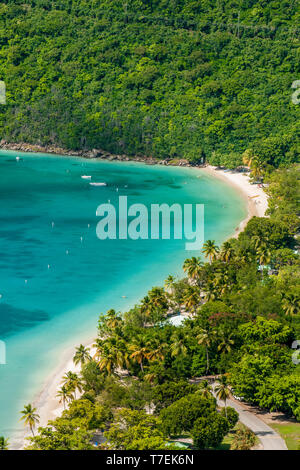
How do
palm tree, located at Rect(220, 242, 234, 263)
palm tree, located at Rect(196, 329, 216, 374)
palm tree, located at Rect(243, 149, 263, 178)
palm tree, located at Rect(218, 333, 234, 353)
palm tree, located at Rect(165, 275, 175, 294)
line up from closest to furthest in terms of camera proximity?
1. palm tree, located at Rect(196, 329, 216, 374)
2. palm tree, located at Rect(218, 333, 234, 353)
3. palm tree, located at Rect(165, 275, 175, 294)
4. palm tree, located at Rect(220, 242, 234, 263)
5. palm tree, located at Rect(243, 149, 263, 178)

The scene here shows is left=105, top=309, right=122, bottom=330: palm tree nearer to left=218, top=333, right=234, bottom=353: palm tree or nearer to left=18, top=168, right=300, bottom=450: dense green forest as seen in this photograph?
left=18, top=168, right=300, bottom=450: dense green forest

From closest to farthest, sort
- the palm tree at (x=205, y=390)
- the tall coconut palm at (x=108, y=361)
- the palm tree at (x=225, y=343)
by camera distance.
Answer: the palm tree at (x=205, y=390) < the tall coconut palm at (x=108, y=361) < the palm tree at (x=225, y=343)

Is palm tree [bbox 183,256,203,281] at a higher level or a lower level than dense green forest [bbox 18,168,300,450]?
higher

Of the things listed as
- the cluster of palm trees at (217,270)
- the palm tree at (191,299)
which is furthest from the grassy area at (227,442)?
the cluster of palm trees at (217,270)

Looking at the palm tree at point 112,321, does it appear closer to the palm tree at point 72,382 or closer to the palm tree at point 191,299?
the palm tree at point 191,299

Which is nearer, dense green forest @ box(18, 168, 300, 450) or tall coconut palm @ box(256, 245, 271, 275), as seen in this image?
dense green forest @ box(18, 168, 300, 450)

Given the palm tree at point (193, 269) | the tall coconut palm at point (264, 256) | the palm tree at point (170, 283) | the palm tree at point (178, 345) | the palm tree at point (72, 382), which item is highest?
the tall coconut palm at point (264, 256)

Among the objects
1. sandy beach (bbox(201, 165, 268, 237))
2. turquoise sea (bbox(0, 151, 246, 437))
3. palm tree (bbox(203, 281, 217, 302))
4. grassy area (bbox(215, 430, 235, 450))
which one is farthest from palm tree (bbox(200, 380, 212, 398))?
sandy beach (bbox(201, 165, 268, 237))
